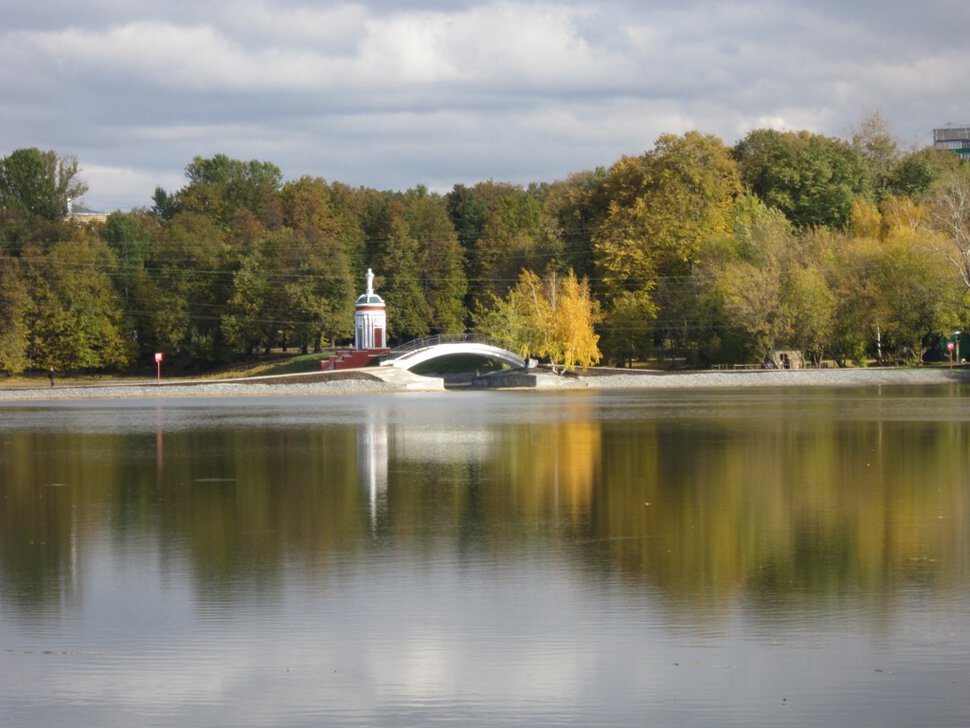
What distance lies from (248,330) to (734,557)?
263 feet

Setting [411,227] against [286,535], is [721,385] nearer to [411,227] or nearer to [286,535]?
[411,227]

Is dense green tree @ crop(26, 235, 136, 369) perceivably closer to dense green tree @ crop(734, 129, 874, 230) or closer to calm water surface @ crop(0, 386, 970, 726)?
dense green tree @ crop(734, 129, 874, 230)

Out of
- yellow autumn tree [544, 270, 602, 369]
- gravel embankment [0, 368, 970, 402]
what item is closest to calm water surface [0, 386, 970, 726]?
gravel embankment [0, 368, 970, 402]

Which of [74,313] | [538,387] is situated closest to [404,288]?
[74,313]

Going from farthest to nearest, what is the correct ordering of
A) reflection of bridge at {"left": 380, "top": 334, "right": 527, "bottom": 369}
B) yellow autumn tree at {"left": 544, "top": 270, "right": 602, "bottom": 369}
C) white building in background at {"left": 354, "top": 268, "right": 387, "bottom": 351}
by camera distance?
white building in background at {"left": 354, "top": 268, "right": 387, "bottom": 351} → reflection of bridge at {"left": 380, "top": 334, "right": 527, "bottom": 369} → yellow autumn tree at {"left": 544, "top": 270, "right": 602, "bottom": 369}

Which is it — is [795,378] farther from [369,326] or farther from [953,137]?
[953,137]

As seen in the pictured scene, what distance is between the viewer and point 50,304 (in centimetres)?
9006

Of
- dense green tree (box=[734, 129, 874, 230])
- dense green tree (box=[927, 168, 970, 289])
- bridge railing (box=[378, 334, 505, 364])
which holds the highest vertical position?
dense green tree (box=[734, 129, 874, 230])

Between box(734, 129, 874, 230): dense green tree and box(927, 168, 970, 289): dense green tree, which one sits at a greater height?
box(734, 129, 874, 230): dense green tree

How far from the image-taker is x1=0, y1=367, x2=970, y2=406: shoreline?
221 feet

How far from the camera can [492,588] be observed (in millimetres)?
14812

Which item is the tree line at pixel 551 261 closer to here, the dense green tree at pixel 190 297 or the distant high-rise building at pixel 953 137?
the dense green tree at pixel 190 297

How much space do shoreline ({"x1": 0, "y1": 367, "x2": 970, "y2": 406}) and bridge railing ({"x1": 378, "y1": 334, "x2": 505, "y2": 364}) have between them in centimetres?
350

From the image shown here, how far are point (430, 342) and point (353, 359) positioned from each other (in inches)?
323
